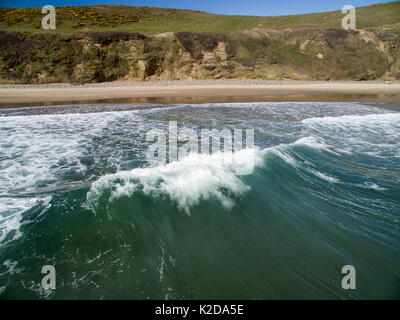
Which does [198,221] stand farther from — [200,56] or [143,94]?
[200,56]

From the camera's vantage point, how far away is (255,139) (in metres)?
6.79

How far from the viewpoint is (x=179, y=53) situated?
Answer: 24828mm

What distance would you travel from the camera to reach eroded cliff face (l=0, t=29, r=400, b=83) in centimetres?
2030

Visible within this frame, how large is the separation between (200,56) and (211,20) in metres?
23.3

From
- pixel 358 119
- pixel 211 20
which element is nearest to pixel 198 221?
pixel 358 119

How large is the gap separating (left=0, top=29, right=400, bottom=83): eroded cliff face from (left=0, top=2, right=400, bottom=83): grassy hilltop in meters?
0.07

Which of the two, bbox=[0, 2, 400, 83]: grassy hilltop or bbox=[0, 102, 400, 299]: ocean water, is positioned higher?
bbox=[0, 2, 400, 83]: grassy hilltop

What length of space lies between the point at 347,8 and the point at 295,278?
218ft
